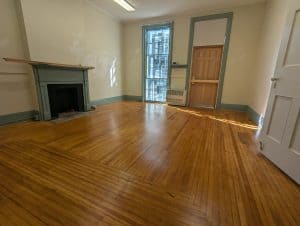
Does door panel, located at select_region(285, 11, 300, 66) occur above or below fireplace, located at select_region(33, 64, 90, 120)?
above

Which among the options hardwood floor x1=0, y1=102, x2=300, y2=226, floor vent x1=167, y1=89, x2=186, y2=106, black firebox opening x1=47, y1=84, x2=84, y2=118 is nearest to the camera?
hardwood floor x1=0, y1=102, x2=300, y2=226

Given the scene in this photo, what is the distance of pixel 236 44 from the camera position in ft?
14.6

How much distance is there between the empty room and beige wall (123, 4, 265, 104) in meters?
0.03

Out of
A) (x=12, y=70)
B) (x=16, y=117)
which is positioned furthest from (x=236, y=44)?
(x=16, y=117)

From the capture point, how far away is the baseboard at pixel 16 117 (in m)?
2.85

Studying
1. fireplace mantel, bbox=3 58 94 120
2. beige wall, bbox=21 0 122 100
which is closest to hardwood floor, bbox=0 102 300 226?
fireplace mantel, bbox=3 58 94 120

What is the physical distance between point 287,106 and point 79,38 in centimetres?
460

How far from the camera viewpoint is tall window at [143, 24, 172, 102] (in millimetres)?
5383

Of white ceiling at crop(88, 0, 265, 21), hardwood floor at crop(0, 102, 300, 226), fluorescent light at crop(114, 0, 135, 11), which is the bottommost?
hardwood floor at crop(0, 102, 300, 226)

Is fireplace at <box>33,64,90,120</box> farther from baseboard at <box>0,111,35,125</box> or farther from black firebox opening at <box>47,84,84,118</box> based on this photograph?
baseboard at <box>0,111,35,125</box>

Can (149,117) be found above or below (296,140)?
below

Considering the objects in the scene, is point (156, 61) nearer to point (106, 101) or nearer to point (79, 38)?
point (106, 101)

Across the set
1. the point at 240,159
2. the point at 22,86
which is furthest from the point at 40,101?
the point at 240,159

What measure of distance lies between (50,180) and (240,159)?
2.12 m
